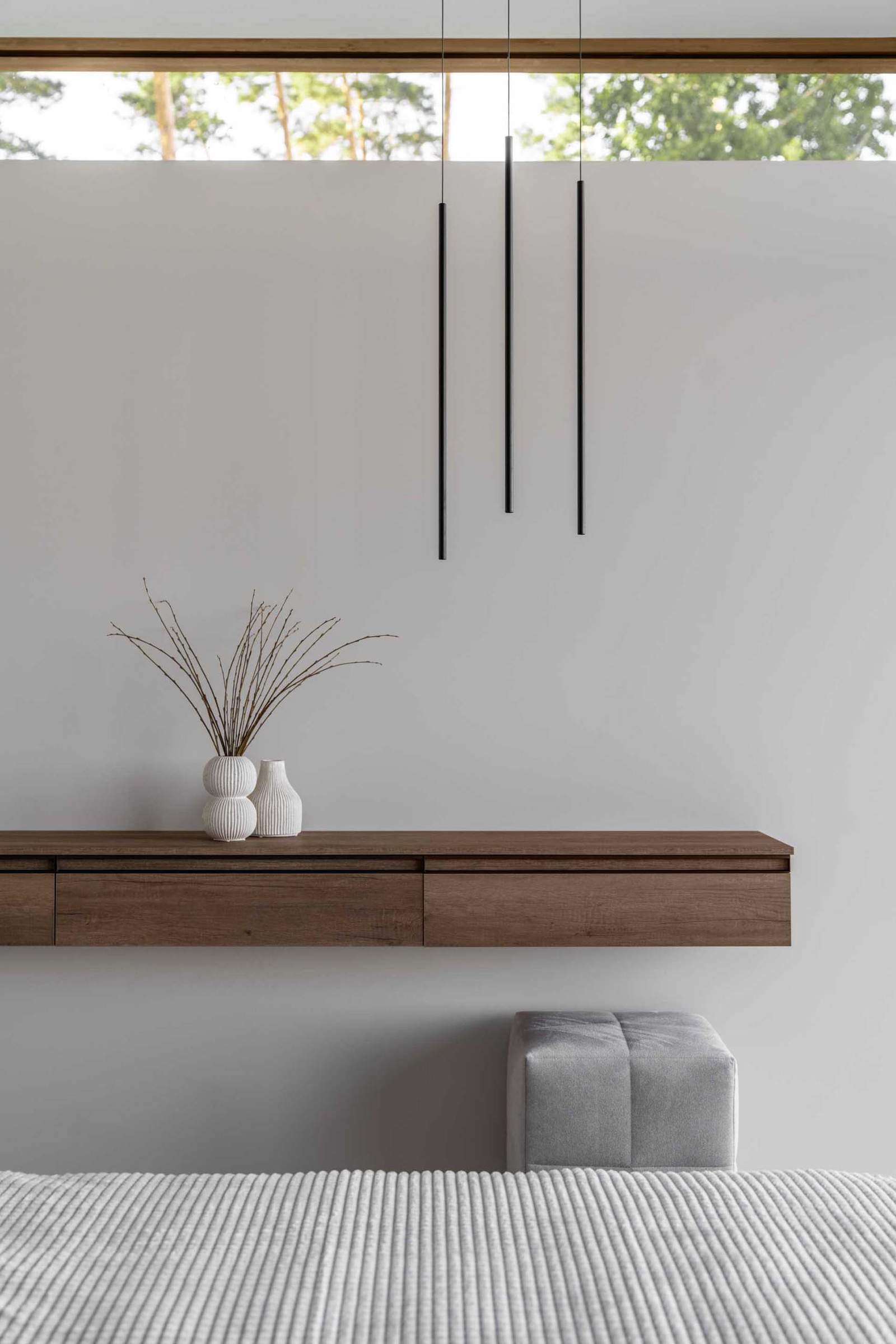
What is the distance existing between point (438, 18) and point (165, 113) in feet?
2.51

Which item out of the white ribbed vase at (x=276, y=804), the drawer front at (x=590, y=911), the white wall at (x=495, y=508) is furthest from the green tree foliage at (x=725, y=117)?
the drawer front at (x=590, y=911)

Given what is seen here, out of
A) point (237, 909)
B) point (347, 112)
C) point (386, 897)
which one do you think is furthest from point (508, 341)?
point (237, 909)

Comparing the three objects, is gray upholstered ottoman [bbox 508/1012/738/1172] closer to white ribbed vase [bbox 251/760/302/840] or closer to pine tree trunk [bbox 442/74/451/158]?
white ribbed vase [bbox 251/760/302/840]

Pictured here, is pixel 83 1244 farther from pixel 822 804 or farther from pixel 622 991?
pixel 822 804

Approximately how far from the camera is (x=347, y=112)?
3078 mm

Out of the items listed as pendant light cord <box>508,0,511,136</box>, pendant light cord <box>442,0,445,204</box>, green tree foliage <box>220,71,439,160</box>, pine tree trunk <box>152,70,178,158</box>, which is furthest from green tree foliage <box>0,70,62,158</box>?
pendant light cord <box>508,0,511,136</box>

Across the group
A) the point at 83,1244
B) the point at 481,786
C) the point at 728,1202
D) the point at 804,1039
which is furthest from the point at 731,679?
the point at 83,1244

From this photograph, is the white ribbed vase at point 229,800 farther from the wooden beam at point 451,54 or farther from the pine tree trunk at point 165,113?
the wooden beam at point 451,54

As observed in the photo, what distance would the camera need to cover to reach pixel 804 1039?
289cm

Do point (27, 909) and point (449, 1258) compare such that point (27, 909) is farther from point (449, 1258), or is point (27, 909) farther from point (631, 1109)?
point (449, 1258)

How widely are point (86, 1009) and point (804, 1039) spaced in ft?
5.94

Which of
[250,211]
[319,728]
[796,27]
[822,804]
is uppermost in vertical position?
[796,27]

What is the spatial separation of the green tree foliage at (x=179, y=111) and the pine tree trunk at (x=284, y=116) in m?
0.15

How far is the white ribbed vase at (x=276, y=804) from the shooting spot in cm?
272
